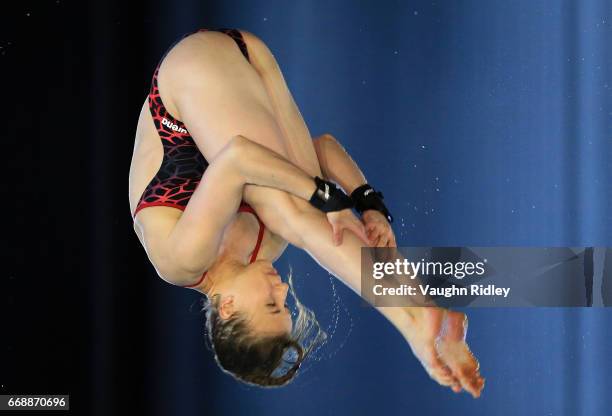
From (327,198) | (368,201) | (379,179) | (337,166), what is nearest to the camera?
(327,198)

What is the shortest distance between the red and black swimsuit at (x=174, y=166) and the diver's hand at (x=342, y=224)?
25cm

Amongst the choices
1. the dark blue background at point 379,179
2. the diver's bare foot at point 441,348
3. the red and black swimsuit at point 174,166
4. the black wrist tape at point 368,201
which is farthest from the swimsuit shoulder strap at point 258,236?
the dark blue background at point 379,179

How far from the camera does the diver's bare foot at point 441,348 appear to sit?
1883mm

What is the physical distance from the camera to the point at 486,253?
2.62m

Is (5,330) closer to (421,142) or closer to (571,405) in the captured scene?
(421,142)

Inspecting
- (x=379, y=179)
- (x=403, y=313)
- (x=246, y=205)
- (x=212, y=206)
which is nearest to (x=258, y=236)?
(x=246, y=205)

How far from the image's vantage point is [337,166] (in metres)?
2.18

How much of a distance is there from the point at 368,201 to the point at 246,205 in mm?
274

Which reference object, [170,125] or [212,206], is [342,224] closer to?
[212,206]

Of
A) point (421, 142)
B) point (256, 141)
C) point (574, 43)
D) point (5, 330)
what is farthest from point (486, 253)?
point (5, 330)

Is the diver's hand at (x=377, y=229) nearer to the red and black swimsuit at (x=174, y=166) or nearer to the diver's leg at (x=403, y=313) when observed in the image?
the diver's leg at (x=403, y=313)

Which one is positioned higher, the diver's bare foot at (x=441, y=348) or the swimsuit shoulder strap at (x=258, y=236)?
the swimsuit shoulder strap at (x=258, y=236)

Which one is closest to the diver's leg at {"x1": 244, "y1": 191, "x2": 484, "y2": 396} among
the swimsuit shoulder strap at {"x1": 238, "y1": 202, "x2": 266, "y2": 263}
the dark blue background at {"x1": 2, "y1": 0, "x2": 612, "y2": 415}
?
the swimsuit shoulder strap at {"x1": 238, "y1": 202, "x2": 266, "y2": 263}

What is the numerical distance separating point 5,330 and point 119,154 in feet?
2.12
